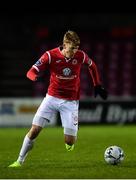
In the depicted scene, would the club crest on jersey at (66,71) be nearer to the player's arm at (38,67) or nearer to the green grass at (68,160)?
the player's arm at (38,67)

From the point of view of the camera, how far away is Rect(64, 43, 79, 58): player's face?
9.70 metres

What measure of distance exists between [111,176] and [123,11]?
2151cm

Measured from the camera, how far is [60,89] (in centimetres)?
1005

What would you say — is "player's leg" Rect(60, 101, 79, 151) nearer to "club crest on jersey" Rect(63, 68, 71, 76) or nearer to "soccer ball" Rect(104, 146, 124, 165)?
"club crest on jersey" Rect(63, 68, 71, 76)

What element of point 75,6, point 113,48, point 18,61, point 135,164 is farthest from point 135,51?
point 135,164

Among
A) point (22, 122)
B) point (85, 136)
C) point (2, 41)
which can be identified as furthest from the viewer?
point (2, 41)

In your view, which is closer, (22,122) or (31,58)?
(22,122)

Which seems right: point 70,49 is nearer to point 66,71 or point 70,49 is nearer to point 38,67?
point 66,71

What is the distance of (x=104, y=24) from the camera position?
96.8 ft

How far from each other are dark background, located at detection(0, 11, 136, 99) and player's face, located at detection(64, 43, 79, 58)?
18511mm

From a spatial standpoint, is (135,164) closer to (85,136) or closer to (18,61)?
(85,136)

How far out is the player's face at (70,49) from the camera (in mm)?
9695

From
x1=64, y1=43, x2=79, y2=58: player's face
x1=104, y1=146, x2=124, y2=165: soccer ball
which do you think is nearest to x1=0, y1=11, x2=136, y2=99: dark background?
x1=104, y1=146, x2=124, y2=165: soccer ball

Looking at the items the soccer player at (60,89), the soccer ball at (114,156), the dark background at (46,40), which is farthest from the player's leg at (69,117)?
the dark background at (46,40)
